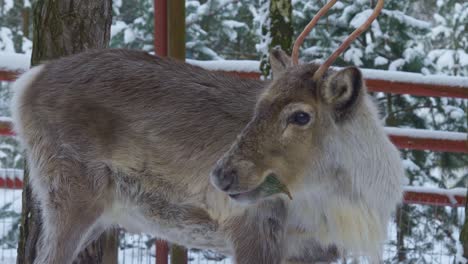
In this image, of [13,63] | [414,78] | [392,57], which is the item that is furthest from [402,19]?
[13,63]

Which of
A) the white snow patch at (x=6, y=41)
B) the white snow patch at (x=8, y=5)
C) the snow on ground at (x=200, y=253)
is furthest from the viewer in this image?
the white snow patch at (x=8, y=5)

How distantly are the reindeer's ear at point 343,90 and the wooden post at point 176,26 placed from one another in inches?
78.0

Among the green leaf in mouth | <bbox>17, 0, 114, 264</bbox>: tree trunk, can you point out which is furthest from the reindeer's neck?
<bbox>17, 0, 114, 264</bbox>: tree trunk

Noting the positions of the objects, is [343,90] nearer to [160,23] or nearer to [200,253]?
[160,23]

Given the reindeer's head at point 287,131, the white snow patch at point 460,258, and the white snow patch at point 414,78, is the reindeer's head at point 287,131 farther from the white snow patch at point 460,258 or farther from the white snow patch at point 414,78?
the white snow patch at point 414,78

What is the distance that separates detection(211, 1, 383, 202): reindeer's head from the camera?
11.8 feet

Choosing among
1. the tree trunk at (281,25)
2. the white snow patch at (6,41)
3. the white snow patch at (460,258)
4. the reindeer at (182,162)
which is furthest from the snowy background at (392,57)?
the reindeer at (182,162)

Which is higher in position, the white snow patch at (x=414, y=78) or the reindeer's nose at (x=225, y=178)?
the white snow patch at (x=414, y=78)

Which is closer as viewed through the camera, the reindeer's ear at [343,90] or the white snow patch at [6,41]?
the reindeer's ear at [343,90]

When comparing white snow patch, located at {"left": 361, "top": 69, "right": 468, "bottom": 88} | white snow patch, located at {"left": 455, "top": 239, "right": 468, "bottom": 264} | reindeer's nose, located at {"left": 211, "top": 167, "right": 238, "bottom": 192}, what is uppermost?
white snow patch, located at {"left": 361, "top": 69, "right": 468, "bottom": 88}

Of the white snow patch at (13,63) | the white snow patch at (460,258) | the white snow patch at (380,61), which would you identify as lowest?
the white snow patch at (460,258)

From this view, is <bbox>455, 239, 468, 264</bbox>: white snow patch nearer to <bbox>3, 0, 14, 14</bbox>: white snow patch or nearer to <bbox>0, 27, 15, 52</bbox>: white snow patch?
<bbox>0, 27, 15, 52</bbox>: white snow patch

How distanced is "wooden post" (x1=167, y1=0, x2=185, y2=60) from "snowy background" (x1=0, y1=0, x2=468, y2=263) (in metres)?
1.22

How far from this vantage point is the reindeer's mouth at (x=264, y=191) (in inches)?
145
